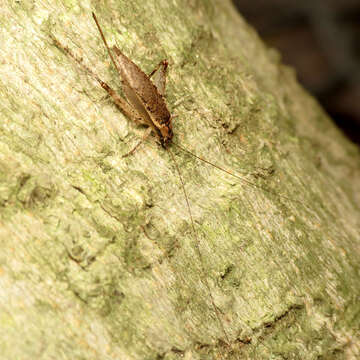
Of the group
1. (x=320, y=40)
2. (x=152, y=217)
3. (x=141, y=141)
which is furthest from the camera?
(x=320, y=40)

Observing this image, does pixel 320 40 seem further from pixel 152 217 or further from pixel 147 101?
pixel 152 217

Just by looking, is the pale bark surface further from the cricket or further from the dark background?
the dark background

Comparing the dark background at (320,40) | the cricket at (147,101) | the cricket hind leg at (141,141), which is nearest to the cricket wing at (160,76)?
the cricket at (147,101)

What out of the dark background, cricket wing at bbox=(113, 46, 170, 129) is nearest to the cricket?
cricket wing at bbox=(113, 46, 170, 129)

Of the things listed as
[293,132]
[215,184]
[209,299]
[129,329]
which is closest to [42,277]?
[129,329]

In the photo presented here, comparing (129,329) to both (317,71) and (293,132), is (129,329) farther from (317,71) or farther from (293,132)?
(317,71)

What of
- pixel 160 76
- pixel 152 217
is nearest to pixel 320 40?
pixel 160 76
